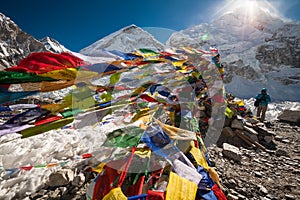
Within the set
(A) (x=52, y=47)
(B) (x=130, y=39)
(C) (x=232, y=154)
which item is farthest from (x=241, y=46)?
(C) (x=232, y=154)

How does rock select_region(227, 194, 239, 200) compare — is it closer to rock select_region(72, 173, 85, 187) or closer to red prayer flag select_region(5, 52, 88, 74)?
rock select_region(72, 173, 85, 187)

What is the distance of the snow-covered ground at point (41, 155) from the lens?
5.24ft

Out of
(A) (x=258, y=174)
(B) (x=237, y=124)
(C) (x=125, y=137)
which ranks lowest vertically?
(A) (x=258, y=174)

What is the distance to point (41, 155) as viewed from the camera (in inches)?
81.9

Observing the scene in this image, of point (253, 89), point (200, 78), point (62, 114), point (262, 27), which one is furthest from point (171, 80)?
point (262, 27)

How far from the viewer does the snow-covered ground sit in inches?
62.9

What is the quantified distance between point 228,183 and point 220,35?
73.2 m

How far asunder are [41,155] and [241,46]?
206 feet

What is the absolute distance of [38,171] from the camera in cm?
176

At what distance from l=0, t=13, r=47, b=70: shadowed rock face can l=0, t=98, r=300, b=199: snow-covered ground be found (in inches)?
658

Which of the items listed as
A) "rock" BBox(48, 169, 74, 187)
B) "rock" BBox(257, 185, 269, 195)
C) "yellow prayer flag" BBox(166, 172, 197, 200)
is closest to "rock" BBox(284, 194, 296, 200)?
"rock" BBox(257, 185, 269, 195)

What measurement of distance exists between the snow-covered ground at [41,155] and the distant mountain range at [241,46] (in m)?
12.9

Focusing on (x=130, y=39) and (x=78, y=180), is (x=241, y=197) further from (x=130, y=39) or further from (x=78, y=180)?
(x=130, y=39)

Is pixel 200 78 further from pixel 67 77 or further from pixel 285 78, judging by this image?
pixel 285 78
